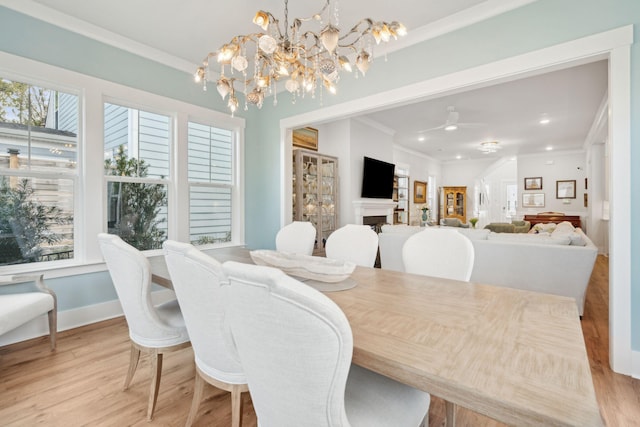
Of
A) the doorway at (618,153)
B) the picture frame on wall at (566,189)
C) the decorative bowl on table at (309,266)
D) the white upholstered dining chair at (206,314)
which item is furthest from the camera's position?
the picture frame on wall at (566,189)

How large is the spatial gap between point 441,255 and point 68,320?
3242 mm

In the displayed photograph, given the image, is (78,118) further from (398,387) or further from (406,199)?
(406,199)

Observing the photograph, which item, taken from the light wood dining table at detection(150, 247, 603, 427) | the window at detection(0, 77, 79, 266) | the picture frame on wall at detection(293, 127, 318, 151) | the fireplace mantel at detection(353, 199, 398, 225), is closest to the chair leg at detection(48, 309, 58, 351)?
the window at detection(0, 77, 79, 266)

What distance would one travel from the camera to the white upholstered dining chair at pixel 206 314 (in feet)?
3.65

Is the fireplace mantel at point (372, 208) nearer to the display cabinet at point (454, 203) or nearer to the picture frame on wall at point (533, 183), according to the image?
the display cabinet at point (454, 203)

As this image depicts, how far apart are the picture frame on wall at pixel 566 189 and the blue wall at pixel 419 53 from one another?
795cm

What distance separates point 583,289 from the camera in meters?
2.94

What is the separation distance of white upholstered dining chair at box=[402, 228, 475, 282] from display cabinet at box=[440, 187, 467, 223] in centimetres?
919

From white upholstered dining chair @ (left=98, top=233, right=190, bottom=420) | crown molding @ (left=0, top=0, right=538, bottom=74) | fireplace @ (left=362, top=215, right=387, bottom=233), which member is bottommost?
white upholstered dining chair @ (left=98, top=233, right=190, bottom=420)

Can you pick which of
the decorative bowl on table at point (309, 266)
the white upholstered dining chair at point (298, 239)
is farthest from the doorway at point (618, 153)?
the white upholstered dining chair at point (298, 239)

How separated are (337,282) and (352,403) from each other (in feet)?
2.30

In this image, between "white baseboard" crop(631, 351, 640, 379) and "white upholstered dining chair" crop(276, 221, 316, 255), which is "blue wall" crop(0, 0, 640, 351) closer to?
"white baseboard" crop(631, 351, 640, 379)

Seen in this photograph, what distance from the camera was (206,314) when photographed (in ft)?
3.83

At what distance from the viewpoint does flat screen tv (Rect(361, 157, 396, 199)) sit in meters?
5.72
